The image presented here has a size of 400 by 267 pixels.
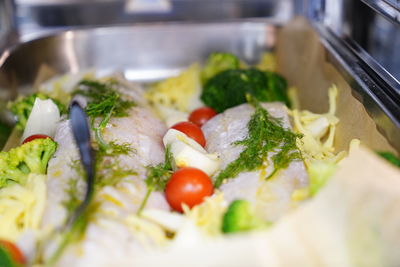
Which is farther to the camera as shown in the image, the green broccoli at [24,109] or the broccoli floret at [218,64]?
the broccoli floret at [218,64]

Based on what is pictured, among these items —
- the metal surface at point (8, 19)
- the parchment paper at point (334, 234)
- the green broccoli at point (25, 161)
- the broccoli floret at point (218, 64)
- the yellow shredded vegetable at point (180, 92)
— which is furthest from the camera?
the metal surface at point (8, 19)

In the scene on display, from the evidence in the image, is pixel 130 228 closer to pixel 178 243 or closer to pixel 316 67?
pixel 178 243

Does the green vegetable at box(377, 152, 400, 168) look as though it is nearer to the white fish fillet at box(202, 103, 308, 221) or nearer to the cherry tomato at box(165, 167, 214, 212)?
the white fish fillet at box(202, 103, 308, 221)

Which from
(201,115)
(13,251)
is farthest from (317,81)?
(13,251)

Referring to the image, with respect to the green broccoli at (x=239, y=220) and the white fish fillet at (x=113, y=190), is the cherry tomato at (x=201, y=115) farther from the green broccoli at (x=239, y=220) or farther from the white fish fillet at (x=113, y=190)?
the green broccoli at (x=239, y=220)

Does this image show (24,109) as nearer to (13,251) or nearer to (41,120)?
(41,120)

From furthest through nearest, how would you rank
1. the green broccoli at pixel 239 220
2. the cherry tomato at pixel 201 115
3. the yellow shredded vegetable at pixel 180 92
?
1. the yellow shredded vegetable at pixel 180 92
2. the cherry tomato at pixel 201 115
3. the green broccoli at pixel 239 220

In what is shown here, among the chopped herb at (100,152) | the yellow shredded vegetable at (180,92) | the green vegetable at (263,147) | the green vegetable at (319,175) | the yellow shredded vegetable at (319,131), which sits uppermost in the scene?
the green vegetable at (319,175)

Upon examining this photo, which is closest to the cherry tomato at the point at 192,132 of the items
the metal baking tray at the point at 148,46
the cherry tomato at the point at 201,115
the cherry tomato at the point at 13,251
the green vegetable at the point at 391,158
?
the cherry tomato at the point at 201,115
